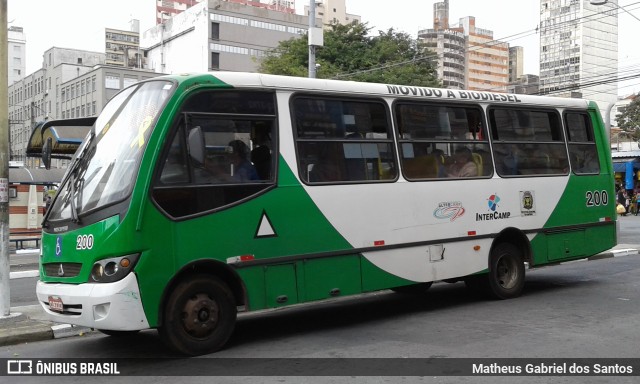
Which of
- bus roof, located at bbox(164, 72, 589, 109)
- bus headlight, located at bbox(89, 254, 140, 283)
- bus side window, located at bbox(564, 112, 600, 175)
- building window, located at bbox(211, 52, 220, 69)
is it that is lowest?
bus headlight, located at bbox(89, 254, 140, 283)

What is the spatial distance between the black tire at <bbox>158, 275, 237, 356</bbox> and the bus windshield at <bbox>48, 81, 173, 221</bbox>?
119 cm

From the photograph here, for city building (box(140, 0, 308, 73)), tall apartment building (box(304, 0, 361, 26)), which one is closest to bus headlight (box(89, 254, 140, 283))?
city building (box(140, 0, 308, 73))

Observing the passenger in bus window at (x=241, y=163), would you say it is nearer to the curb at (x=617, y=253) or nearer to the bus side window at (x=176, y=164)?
the bus side window at (x=176, y=164)

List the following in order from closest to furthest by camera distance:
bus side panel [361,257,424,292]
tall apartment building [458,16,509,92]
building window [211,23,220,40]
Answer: bus side panel [361,257,424,292] → building window [211,23,220,40] → tall apartment building [458,16,509,92]

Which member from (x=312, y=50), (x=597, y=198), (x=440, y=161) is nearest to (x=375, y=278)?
(x=440, y=161)

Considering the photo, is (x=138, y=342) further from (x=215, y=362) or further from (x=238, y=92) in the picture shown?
(x=238, y=92)

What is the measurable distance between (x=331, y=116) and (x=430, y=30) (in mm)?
133734

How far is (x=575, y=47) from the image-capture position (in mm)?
116062

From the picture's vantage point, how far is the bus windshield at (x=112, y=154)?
700 centimetres

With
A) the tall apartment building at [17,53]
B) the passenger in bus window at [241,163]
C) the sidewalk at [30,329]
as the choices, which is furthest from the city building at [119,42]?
the passenger in bus window at [241,163]

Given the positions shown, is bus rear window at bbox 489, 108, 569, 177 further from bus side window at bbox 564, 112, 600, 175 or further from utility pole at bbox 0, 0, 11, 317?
utility pole at bbox 0, 0, 11, 317

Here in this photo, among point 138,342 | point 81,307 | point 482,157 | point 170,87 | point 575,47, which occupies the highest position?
point 575,47

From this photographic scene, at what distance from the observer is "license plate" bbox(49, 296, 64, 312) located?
7.08 metres

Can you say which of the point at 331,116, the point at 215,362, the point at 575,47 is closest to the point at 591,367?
the point at 215,362
